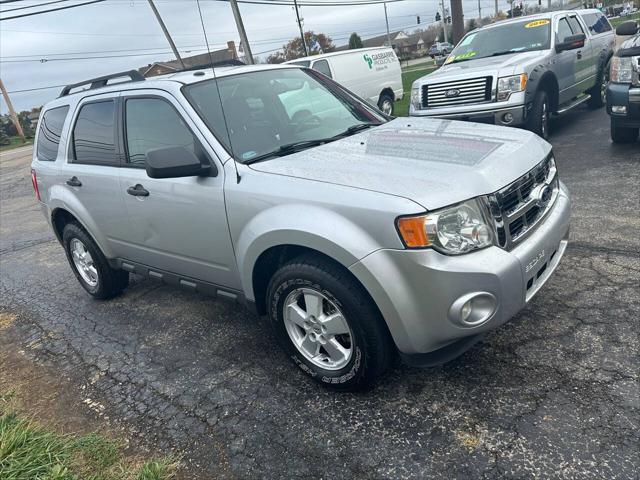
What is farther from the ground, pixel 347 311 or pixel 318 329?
pixel 347 311

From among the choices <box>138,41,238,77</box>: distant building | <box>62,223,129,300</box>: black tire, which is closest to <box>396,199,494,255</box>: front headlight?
<box>138,41,238,77</box>: distant building

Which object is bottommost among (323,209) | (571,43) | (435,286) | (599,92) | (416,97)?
(599,92)

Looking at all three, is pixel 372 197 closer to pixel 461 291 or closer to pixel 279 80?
pixel 461 291

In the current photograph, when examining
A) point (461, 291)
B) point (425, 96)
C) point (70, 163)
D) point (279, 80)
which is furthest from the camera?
point (425, 96)

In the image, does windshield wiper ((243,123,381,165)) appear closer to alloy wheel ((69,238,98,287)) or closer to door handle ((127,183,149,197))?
door handle ((127,183,149,197))

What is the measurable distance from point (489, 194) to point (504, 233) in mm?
212

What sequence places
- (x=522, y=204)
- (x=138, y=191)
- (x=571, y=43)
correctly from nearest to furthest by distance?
(x=522, y=204), (x=138, y=191), (x=571, y=43)

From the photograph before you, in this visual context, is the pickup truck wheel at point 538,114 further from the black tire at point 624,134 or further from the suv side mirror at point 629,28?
the suv side mirror at point 629,28

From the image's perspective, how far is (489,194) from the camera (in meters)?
2.63

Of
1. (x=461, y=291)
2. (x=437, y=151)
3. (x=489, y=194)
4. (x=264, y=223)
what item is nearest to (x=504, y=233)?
(x=489, y=194)

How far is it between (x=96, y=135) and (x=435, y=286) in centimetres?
316

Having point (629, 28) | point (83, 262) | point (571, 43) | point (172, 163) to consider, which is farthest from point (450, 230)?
point (571, 43)

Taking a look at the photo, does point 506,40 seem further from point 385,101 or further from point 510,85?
point 385,101

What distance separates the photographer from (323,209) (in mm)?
2705
